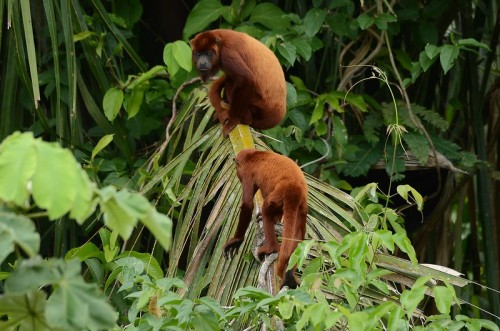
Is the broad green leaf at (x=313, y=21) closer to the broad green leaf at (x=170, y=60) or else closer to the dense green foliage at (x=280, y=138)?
the dense green foliage at (x=280, y=138)

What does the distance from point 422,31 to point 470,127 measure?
840 mm

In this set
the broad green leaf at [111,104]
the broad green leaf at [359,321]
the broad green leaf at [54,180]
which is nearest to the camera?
the broad green leaf at [54,180]

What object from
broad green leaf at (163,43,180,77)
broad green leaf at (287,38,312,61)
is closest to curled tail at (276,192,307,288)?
broad green leaf at (163,43,180,77)

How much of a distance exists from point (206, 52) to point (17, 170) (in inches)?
130

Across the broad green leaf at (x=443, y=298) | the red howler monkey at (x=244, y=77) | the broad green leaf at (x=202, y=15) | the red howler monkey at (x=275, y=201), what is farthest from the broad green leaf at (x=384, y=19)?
the broad green leaf at (x=443, y=298)

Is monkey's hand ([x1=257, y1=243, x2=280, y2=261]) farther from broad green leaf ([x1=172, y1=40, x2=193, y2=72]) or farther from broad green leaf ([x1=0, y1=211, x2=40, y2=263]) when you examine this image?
broad green leaf ([x1=0, y1=211, x2=40, y2=263])

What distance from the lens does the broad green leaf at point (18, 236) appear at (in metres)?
1.63

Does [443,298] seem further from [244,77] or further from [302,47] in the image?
[302,47]

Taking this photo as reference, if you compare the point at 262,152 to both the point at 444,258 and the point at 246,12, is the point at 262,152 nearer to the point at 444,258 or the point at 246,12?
the point at 246,12

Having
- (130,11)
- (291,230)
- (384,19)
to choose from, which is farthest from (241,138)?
(130,11)

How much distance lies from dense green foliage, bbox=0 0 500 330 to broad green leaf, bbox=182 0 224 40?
12 millimetres

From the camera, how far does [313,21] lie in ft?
17.7

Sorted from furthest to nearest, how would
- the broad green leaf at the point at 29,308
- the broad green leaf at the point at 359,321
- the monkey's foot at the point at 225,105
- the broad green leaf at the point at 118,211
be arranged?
the monkey's foot at the point at 225,105
the broad green leaf at the point at 359,321
the broad green leaf at the point at 29,308
the broad green leaf at the point at 118,211

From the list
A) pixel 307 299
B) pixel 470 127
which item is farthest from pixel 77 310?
pixel 470 127
